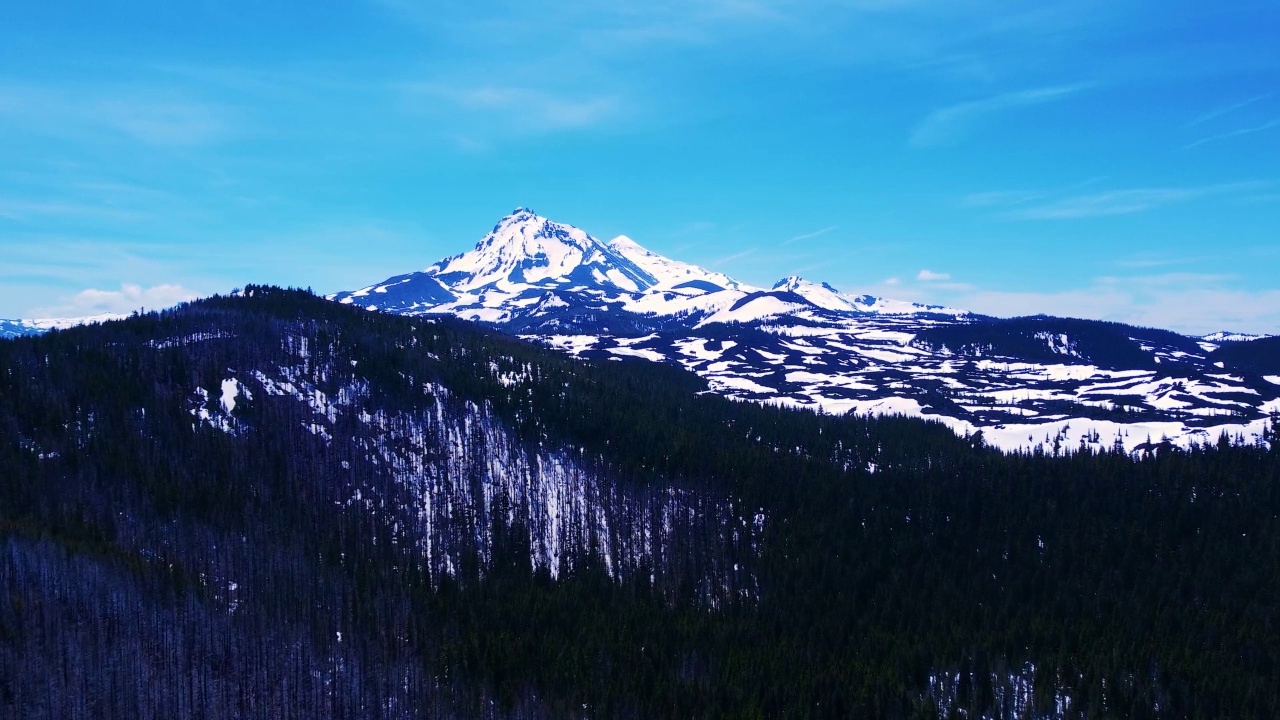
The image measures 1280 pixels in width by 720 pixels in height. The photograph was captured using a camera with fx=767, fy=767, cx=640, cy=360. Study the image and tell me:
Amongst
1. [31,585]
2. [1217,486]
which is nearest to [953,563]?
[1217,486]

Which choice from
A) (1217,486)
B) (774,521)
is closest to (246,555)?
(774,521)

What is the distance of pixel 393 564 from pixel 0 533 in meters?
51.9

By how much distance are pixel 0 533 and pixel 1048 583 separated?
14700 centimetres

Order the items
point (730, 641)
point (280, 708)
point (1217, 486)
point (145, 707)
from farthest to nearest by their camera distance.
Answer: point (1217, 486)
point (730, 641)
point (280, 708)
point (145, 707)

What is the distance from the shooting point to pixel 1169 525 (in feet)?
422

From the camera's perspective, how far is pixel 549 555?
146 metres

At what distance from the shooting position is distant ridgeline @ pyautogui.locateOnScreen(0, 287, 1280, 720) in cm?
8688

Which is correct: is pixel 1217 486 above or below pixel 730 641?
above

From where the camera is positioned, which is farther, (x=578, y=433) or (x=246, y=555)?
(x=578, y=433)

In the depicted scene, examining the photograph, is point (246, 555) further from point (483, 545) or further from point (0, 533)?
point (483, 545)

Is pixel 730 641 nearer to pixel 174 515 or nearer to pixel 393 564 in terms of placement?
pixel 393 564

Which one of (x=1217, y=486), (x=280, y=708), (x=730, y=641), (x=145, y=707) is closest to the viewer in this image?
(x=145, y=707)

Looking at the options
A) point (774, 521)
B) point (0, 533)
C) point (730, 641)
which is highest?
point (0, 533)

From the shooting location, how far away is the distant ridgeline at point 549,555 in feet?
285
